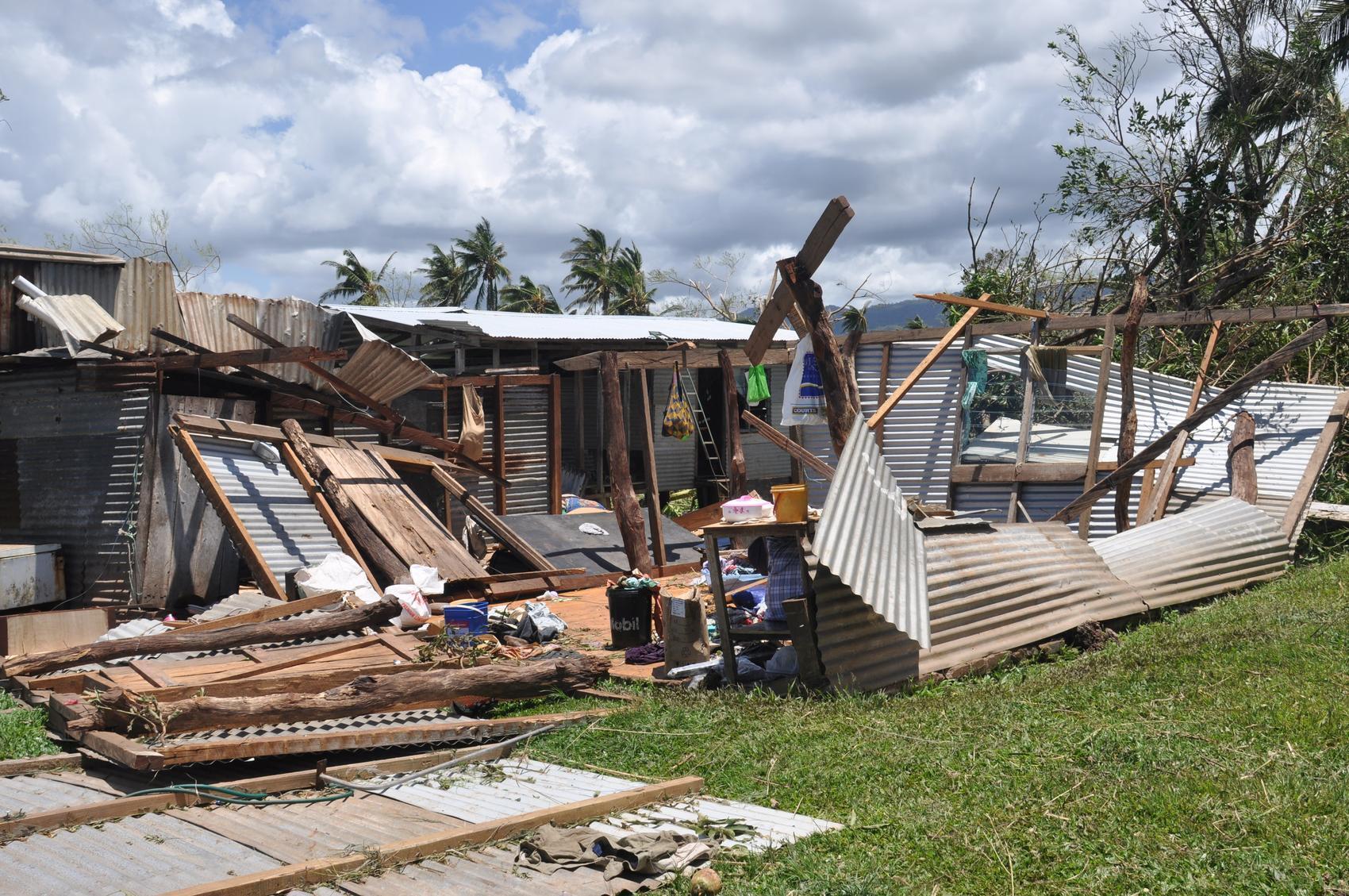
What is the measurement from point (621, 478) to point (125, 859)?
9.48m

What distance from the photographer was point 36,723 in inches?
300

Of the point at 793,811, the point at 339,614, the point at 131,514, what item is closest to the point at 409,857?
the point at 793,811

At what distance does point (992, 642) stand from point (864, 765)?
2.74 metres

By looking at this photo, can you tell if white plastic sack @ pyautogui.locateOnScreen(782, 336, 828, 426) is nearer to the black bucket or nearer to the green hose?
the black bucket

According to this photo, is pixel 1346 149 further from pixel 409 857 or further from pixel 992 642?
pixel 409 857

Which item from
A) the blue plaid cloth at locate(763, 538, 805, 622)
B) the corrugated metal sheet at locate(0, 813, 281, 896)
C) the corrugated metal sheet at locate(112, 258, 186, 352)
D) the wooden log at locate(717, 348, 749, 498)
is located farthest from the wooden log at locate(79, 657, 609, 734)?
the corrugated metal sheet at locate(112, 258, 186, 352)

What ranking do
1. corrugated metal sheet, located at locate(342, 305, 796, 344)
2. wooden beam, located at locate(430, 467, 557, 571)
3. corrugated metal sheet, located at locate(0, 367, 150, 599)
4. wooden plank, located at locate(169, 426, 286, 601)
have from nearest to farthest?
wooden plank, located at locate(169, 426, 286, 601)
corrugated metal sheet, located at locate(0, 367, 150, 599)
wooden beam, located at locate(430, 467, 557, 571)
corrugated metal sheet, located at locate(342, 305, 796, 344)

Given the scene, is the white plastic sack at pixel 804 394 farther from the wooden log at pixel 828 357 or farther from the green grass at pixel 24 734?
the green grass at pixel 24 734

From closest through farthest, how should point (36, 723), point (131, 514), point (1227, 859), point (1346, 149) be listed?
1. point (1227, 859)
2. point (36, 723)
3. point (131, 514)
4. point (1346, 149)

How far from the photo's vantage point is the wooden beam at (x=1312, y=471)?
37.8 ft

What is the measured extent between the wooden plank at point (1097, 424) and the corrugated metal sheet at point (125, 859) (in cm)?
1042

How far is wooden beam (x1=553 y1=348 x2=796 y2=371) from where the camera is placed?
15.2 m

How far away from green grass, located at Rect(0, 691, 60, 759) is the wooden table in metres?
4.36

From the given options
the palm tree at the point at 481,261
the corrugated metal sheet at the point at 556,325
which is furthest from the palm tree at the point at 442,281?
the corrugated metal sheet at the point at 556,325
